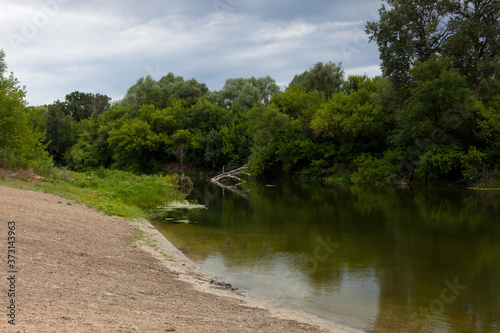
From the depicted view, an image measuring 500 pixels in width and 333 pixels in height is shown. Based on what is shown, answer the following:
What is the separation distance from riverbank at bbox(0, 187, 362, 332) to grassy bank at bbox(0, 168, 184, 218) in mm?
5962

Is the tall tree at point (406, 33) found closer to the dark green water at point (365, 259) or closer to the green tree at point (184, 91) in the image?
the dark green water at point (365, 259)

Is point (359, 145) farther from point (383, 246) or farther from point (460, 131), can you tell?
point (383, 246)

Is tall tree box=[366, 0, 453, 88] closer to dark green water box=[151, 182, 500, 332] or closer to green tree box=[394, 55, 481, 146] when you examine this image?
green tree box=[394, 55, 481, 146]

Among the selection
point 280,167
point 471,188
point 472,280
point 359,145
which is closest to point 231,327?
point 472,280

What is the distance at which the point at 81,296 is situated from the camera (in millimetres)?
7520

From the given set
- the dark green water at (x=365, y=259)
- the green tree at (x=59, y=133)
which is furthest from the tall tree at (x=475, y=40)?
the green tree at (x=59, y=133)

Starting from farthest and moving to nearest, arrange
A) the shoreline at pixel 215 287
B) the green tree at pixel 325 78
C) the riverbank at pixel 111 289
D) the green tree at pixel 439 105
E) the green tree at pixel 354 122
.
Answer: the green tree at pixel 325 78 < the green tree at pixel 354 122 < the green tree at pixel 439 105 < the shoreline at pixel 215 287 < the riverbank at pixel 111 289

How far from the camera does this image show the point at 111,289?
842 centimetres

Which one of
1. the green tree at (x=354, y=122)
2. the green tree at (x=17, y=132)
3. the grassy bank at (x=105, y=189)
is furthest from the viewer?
the green tree at (x=354, y=122)

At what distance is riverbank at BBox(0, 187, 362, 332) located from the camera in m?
6.36

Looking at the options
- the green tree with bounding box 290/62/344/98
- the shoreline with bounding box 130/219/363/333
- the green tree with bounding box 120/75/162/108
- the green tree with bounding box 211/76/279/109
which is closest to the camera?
the shoreline with bounding box 130/219/363/333

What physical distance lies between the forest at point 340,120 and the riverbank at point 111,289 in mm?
15065

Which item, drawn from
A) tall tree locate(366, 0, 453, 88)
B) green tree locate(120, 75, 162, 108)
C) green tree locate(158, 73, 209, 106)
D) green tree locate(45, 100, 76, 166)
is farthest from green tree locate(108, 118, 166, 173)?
tall tree locate(366, 0, 453, 88)

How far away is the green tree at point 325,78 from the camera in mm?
73500
